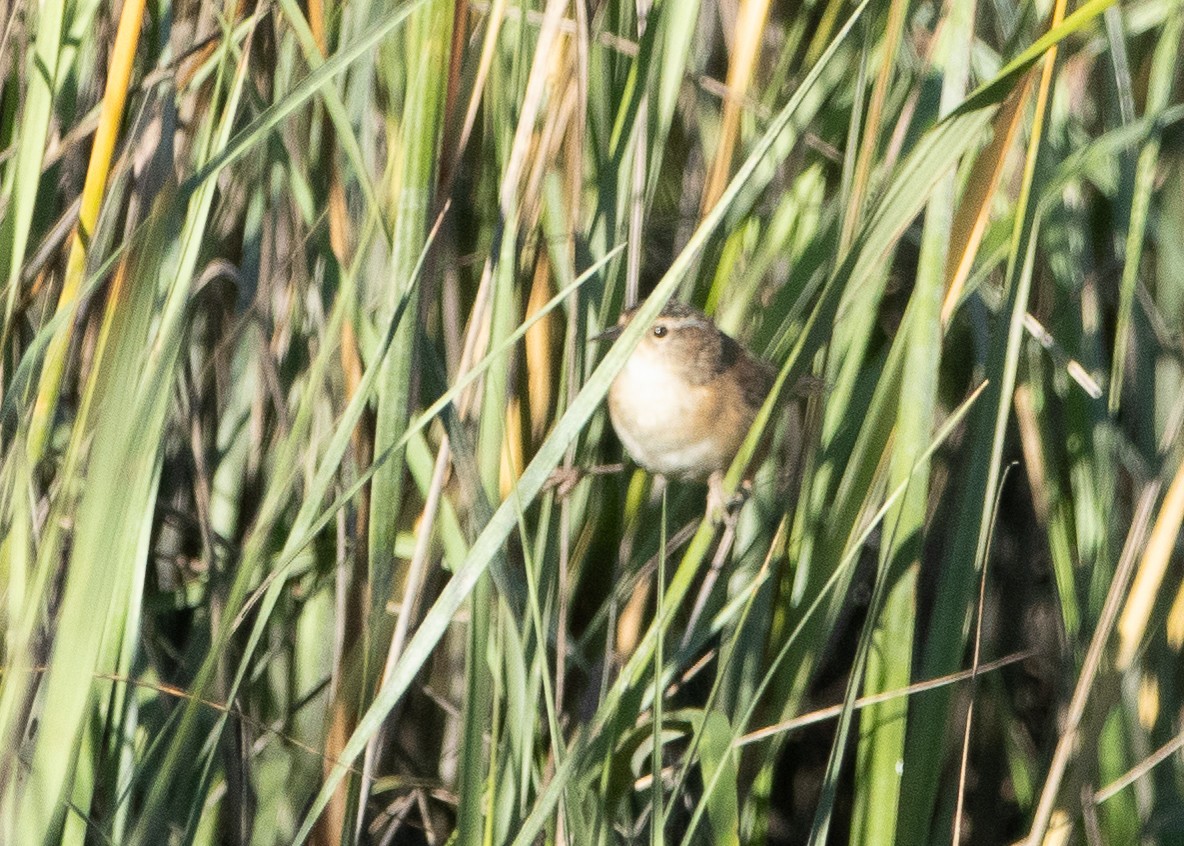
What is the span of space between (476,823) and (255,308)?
27.6 inches

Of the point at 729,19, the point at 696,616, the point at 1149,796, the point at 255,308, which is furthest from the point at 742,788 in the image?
the point at 729,19

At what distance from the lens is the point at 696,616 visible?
5.61ft

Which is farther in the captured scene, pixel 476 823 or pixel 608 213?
pixel 608 213

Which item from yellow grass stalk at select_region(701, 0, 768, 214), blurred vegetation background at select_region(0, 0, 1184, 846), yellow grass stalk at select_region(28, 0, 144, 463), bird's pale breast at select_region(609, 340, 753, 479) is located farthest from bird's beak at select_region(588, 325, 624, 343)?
yellow grass stalk at select_region(28, 0, 144, 463)

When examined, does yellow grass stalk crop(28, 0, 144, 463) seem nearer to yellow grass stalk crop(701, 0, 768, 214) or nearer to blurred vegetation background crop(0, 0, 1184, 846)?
blurred vegetation background crop(0, 0, 1184, 846)

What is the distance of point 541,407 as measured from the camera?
174 cm

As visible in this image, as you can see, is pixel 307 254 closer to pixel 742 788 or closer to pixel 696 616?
pixel 696 616

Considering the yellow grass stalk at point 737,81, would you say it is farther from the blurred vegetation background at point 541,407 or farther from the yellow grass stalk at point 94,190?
the yellow grass stalk at point 94,190

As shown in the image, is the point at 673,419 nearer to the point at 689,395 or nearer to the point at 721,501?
the point at 689,395

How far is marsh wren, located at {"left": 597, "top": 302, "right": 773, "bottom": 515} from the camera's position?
2062mm

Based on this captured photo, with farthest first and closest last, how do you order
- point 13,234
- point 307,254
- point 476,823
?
point 307,254 → point 13,234 → point 476,823

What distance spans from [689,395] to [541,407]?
1.84 ft

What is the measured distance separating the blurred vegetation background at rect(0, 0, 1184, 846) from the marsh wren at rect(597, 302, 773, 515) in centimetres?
8

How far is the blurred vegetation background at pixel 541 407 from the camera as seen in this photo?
4.25 ft
